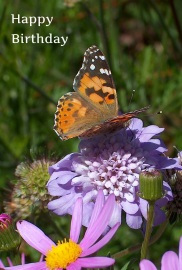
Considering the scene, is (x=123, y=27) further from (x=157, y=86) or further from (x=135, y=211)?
(x=135, y=211)

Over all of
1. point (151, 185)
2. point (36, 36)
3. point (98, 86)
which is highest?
point (36, 36)

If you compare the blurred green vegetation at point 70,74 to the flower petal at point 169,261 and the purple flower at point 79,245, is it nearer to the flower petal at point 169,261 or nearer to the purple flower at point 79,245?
the purple flower at point 79,245

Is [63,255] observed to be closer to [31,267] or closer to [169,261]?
[31,267]

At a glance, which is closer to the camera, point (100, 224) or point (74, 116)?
point (100, 224)

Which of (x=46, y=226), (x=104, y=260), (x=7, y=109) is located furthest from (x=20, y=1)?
(x=104, y=260)

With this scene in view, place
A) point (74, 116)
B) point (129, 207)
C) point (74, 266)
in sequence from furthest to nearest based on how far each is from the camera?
1. point (74, 116)
2. point (129, 207)
3. point (74, 266)

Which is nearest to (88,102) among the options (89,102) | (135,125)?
(89,102)
